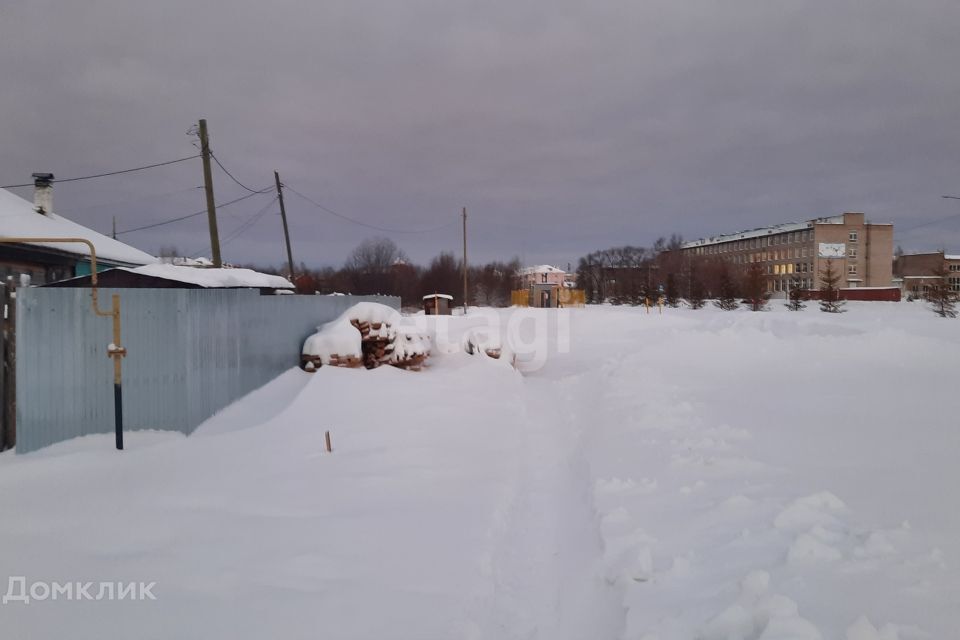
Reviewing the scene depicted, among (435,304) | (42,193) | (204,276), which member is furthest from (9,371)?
(435,304)

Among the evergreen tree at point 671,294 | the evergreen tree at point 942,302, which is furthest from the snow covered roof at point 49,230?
the evergreen tree at point 671,294

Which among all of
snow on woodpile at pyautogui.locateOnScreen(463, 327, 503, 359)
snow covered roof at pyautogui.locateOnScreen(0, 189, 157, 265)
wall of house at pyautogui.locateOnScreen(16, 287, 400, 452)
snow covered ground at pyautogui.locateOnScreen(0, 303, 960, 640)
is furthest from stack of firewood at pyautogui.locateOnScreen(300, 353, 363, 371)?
snow covered roof at pyautogui.locateOnScreen(0, 189, 157, 265)

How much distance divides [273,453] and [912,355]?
15.1 metres

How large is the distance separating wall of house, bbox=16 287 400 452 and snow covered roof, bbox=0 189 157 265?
9.65 meters

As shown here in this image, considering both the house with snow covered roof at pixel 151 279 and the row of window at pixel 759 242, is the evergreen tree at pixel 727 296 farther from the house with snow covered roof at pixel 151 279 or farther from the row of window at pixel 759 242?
the row of window at pixel 759 242

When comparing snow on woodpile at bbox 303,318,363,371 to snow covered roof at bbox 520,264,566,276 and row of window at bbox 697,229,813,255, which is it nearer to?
row of window at bbox 697,229,813,255

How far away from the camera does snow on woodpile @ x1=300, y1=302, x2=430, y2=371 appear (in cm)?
988

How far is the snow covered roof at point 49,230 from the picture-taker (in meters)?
15.0

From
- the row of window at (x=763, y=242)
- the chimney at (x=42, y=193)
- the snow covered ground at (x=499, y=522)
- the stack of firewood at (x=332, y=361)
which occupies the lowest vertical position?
the snow covered ground at (x=499, y=522)

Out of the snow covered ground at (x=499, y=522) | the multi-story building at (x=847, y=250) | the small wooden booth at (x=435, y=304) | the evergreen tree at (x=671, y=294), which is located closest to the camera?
the snow covered ground at (x=499, y=522)

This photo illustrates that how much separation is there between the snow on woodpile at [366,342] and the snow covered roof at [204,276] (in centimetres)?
344

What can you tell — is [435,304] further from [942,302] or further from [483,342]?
[942,302]

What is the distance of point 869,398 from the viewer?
892 centimetres

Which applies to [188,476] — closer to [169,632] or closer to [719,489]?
[169,632]
